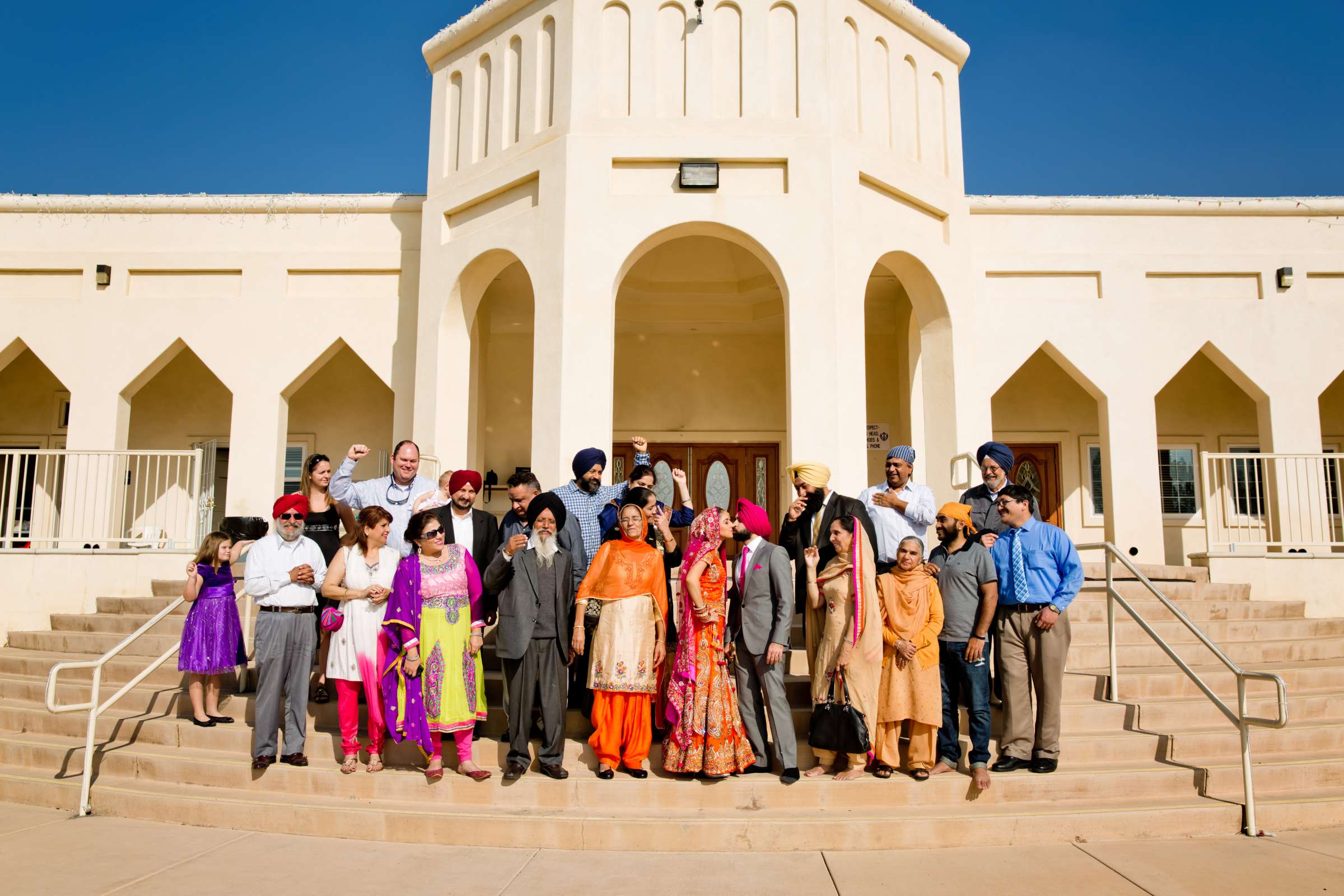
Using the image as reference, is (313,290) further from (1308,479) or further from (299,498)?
(1308,479)

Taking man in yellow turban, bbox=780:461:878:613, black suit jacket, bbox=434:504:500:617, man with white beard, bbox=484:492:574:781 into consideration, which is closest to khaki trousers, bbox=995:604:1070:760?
man in yellow turban, bbox=780:461:878:613

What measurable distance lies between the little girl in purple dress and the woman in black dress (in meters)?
0.64

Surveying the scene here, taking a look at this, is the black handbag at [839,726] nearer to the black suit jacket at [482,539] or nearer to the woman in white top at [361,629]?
the black suit jacket at [482,539]

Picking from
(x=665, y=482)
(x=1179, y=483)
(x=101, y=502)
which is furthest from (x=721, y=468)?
(x=101, y=502)

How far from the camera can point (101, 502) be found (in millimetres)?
10203

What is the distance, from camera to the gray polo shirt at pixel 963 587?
5418 millimetres

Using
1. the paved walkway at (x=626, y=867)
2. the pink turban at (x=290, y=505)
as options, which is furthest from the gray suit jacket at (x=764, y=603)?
the pink turban at (x=290, y=505)

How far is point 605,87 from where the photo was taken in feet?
28.1

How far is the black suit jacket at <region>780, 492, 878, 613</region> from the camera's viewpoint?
18.8 ft

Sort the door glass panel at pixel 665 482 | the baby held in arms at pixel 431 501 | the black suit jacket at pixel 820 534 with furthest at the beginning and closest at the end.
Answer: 1. the door glass panel at pixel 665 482
2. the baby held in arms at pixel 431 501
3. the black suit jacket at pixel 820 534

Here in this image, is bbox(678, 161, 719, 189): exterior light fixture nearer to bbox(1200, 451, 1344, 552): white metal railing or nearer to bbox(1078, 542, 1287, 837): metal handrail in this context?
bbox(1078, 542, 1287, 837): metal handrail

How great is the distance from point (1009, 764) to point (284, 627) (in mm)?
4606

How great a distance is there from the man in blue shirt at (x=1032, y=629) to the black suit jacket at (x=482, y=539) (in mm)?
3234

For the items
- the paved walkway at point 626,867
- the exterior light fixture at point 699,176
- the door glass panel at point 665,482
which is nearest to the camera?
the paved walkway at point 626,867
